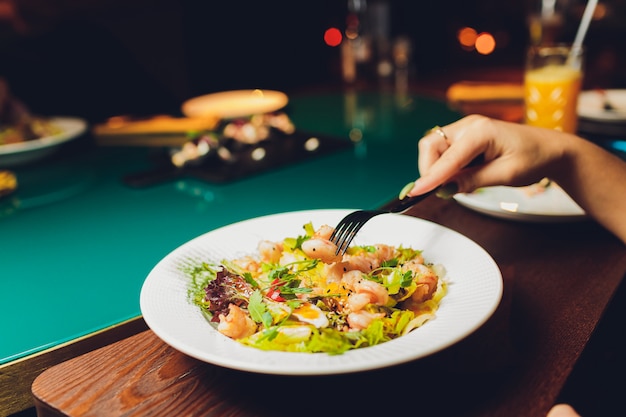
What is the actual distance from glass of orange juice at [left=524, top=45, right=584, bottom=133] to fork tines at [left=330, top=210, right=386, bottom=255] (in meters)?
1.25

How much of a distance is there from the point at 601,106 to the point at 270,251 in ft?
5.91

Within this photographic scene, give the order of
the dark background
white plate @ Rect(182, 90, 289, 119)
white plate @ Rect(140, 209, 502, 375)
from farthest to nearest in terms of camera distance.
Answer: the dark background
white plate @ Rect(182, 90, 289, 119)
white plate @ Rect(140, 209, 502, 375)

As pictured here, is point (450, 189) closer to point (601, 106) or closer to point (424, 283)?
point (424, 283)

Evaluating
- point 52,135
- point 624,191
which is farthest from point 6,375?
point 52,135

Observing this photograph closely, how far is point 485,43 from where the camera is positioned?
6.39 m

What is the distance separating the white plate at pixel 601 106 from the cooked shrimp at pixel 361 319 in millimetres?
1699

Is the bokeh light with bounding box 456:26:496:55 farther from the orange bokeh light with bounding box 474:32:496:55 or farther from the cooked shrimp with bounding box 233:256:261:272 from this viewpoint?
the cooked shrimp with bounding box 233:256:261:272

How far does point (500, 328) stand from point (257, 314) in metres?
0.39

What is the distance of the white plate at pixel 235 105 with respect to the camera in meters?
2.58

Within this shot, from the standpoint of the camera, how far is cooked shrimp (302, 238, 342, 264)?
2.99 ft

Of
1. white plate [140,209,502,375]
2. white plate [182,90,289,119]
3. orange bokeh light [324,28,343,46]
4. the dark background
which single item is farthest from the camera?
orange bokeh light [324,28,343,46]

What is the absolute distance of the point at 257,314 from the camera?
0.83 m

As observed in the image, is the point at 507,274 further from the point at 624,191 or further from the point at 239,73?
the point at 239,73

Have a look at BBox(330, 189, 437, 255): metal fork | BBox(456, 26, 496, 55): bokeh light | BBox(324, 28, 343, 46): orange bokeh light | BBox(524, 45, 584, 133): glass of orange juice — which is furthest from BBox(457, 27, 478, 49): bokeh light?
BBox(330, 189, 437, 255): metal fork
